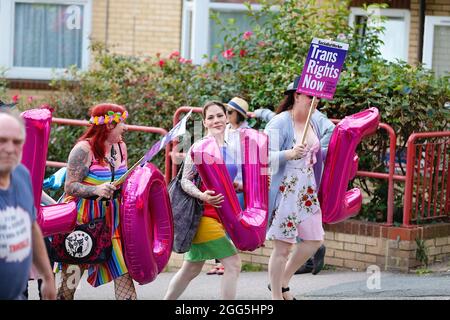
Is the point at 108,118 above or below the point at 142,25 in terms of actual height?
below

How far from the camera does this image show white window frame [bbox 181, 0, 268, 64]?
1495 cm

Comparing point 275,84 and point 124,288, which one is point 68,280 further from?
point 275,84

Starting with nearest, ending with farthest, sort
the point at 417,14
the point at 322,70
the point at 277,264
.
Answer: the point at 322,70
the point at 277,264
the point at 417,14

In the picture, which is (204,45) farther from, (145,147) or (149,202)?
(149,202)

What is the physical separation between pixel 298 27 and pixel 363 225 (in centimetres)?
232

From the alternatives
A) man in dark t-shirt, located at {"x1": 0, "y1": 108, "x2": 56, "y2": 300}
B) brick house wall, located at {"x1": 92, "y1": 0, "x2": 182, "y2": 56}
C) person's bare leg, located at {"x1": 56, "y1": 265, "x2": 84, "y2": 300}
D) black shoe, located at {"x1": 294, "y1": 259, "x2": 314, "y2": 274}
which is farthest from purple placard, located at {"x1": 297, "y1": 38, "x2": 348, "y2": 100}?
brick house wall, located at {"x1": 92, "y1": 0, "x2": 182, "y2": 56}

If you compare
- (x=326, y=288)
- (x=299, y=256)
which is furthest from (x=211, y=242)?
(x=326, y=288)

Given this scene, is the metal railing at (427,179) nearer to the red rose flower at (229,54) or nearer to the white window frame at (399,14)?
the red rose flower at (229,54)

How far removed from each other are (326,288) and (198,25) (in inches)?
245

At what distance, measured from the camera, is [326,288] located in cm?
955

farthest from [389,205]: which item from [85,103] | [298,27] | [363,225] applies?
[85,103]

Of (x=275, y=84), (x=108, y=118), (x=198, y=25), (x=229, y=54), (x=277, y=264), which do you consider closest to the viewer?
(x=108, y=118)

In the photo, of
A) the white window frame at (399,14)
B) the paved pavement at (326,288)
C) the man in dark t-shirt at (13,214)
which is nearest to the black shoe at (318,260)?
the paved pavement at (326,288)

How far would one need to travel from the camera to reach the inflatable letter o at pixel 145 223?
7559 mm
